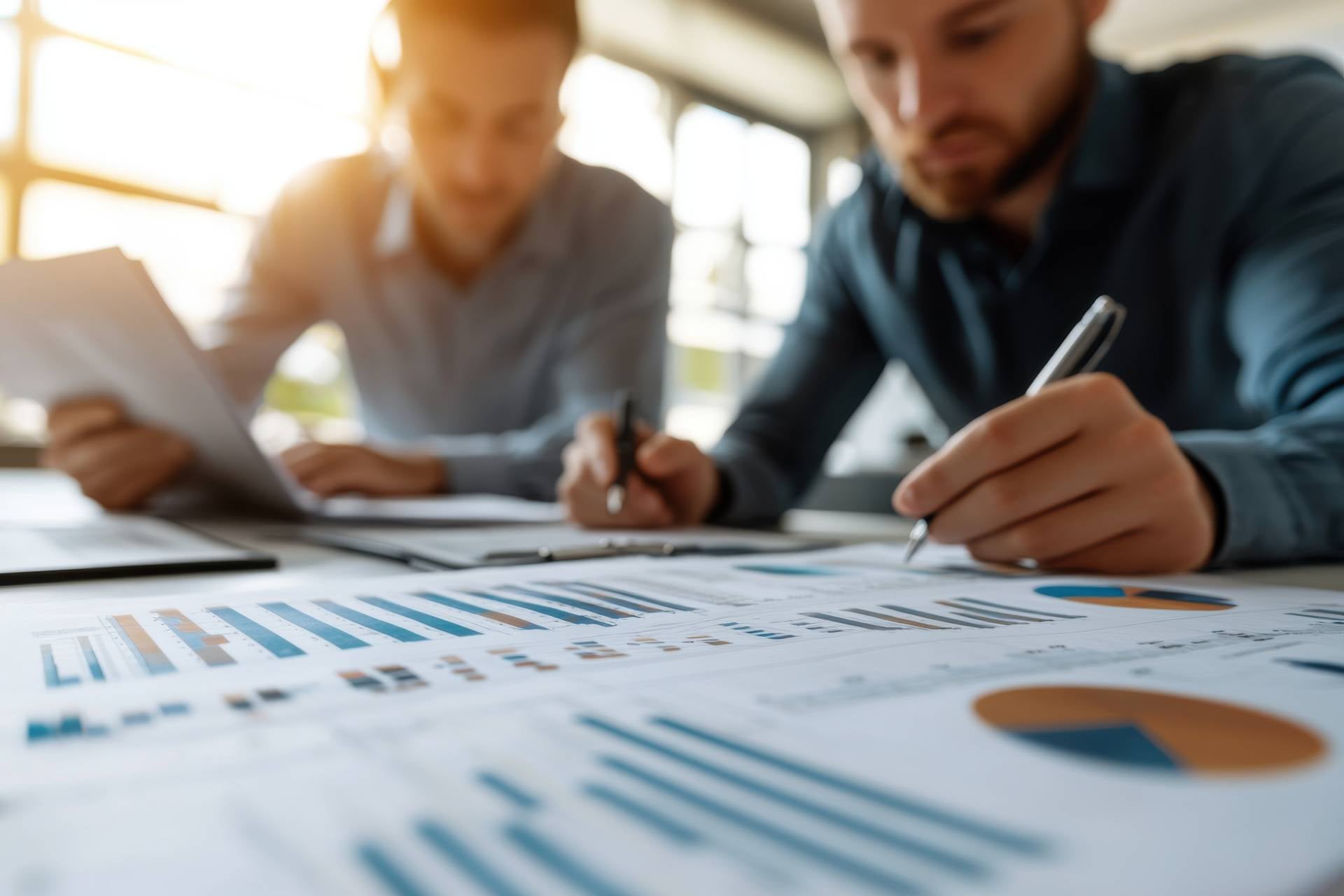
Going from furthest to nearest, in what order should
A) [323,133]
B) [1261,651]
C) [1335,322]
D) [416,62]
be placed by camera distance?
[323,133] < [416,62] < [1335,322] < [1261,651]

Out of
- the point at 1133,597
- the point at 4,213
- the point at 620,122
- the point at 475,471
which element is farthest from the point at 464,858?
the point at 620,122

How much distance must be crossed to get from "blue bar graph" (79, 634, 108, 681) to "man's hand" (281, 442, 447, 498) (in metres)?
0.56

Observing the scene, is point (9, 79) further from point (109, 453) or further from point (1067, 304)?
point (1067, 304)

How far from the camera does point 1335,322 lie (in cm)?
55

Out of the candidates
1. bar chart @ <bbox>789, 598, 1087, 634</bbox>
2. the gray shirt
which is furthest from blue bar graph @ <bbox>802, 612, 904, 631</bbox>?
the gray shirt

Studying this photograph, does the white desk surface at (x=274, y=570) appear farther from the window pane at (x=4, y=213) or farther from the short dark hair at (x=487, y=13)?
the window pane at (x=4, y=213)

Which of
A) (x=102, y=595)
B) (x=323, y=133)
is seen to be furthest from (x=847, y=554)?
(x=323, y=133)

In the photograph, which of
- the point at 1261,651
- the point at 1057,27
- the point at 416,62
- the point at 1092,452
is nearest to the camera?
the point at 1261,651

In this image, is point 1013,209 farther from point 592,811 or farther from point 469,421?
point 592,811

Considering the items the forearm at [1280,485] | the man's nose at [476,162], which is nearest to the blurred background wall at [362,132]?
the man's nose at [476,162]

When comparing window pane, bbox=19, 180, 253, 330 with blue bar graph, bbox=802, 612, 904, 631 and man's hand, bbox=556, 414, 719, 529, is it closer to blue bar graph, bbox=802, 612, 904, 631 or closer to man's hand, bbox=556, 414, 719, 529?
man's hand, bbox=556, 414, 719, 529

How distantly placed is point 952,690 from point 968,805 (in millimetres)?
71

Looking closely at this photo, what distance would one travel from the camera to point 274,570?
437mm

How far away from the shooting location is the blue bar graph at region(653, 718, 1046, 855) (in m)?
0.13
